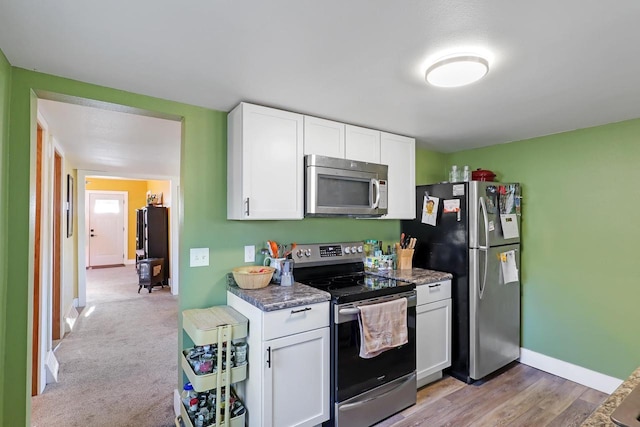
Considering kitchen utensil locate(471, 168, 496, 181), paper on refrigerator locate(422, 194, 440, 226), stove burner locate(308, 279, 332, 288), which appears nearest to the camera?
stove burner locate(308, 279, 332, 288)

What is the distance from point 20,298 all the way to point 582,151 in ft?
13.5

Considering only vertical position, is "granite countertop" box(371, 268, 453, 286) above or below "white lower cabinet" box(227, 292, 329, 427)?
above

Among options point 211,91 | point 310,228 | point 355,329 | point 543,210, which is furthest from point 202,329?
point 543,210

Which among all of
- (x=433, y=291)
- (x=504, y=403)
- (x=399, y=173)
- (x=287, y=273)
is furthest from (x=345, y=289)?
(x=504, y=403)

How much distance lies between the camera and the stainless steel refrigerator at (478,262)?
2691mm

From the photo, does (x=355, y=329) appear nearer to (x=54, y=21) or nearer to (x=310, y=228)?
(x=310, y=228)

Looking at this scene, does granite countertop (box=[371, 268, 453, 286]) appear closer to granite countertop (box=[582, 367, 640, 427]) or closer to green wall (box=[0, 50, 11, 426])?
granite countertop (box=[582, 367, 640, 427])

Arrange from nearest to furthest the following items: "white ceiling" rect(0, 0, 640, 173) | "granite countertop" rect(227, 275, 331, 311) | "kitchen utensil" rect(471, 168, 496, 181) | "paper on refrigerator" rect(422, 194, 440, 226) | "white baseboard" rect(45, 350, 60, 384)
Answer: "white ceiling" rect(0, 0, 640, 173) → "granite countertop" rect(227, 275, 331, 311) → "white baseboard" rect(45, 350, 60, 384) → "paper on refrigerator" rect(422, 194, 440, 226) → "kitchen utensil" rect(471, 168, 496, 181)

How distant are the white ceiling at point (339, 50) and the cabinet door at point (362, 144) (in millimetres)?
319

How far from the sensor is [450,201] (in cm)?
287

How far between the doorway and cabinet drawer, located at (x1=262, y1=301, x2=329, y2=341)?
8.70m

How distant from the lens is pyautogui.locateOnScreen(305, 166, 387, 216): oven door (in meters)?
→ 2.37

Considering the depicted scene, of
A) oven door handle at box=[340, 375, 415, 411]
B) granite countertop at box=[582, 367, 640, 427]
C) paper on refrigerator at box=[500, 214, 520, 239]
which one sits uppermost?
paper on refrigerator at box=[500, 214, 520, 239]

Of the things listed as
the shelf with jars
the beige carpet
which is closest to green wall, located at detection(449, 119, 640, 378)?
the shelf with jars
